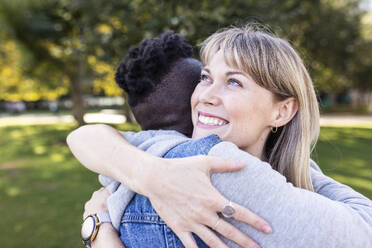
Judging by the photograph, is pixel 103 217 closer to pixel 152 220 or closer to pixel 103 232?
pixel 103 232

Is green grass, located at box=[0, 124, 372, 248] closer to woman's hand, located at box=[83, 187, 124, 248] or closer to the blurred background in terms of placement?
the blurred background

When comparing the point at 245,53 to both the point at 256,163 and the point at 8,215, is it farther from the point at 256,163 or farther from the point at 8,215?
the point at 8,215

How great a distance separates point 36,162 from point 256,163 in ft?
33.6

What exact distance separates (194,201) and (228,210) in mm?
128

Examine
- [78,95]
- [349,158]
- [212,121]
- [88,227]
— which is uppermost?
[212,121]

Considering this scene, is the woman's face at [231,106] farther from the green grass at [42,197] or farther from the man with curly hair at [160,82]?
the green grass at [42,197]

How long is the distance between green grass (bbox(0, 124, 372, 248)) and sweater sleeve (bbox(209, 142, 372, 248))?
126 inches

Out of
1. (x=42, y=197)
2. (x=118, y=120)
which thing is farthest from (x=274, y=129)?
(x=118, y=120)

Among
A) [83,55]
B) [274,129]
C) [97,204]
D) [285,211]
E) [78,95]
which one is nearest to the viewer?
[285,211]

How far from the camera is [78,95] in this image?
585 inches

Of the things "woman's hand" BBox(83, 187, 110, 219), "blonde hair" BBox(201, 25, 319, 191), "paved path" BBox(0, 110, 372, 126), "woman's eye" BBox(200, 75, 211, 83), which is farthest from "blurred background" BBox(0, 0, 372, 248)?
"paved path" BBox(0, 110, 372, 126)

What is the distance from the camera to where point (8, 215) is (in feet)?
19.0

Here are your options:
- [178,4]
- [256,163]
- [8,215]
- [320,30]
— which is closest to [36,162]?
[8,215]

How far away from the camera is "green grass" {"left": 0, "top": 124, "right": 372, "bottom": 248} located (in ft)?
16.5
